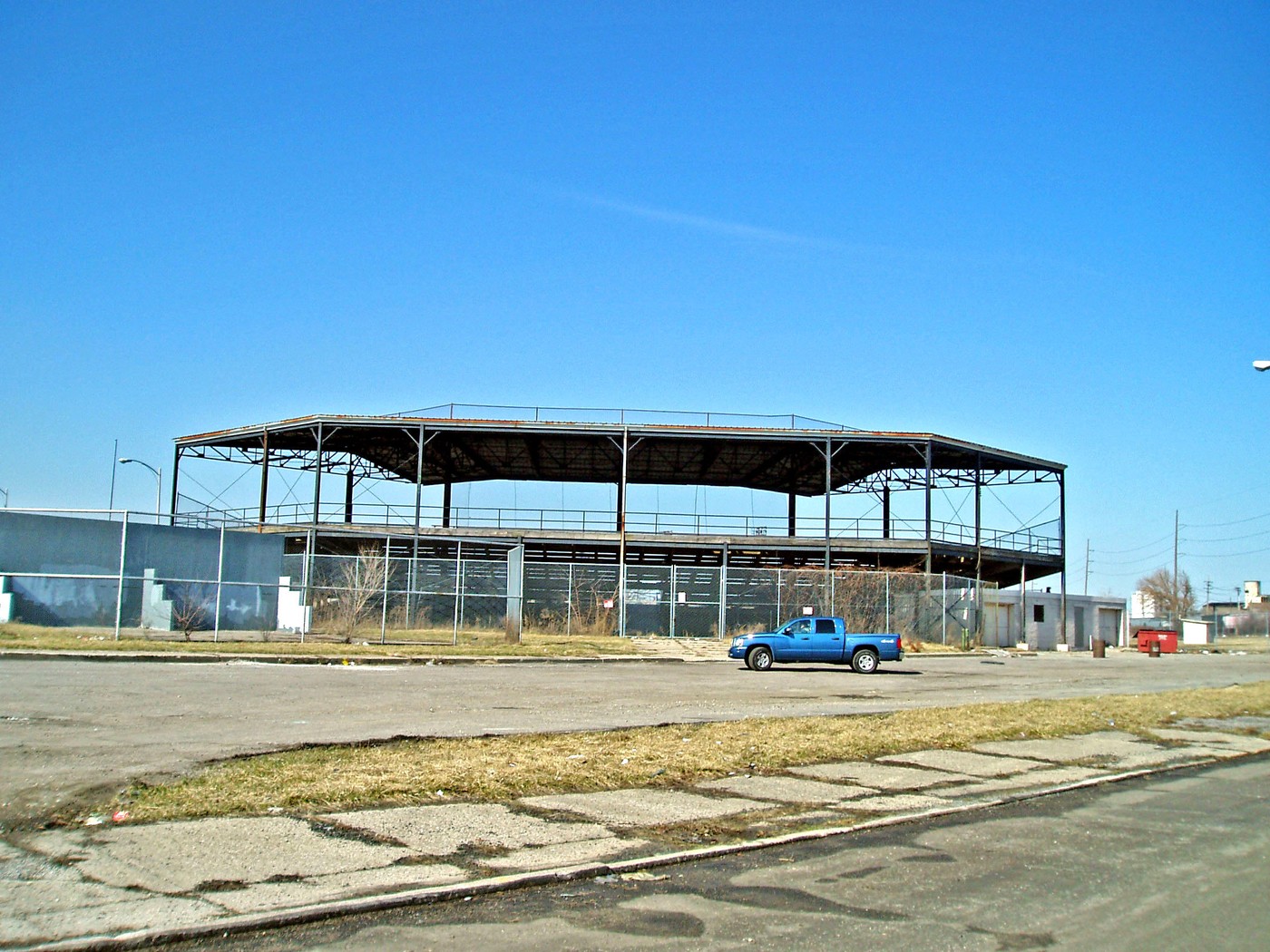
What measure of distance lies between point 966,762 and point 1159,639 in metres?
49.0

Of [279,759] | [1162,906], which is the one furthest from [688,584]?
[1162,906]

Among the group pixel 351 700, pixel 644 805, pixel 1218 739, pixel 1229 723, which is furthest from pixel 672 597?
pixel 644 805

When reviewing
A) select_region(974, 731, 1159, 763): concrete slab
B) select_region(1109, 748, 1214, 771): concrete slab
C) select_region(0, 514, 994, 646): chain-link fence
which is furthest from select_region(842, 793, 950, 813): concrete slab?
select_region(0, 514, 994, 646): chain-link fence

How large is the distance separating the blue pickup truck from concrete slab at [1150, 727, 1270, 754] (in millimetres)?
12654

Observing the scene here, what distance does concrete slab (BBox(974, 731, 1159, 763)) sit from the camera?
1349 centimetres

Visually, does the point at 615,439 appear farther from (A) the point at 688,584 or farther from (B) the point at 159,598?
(B) the point at 159,598

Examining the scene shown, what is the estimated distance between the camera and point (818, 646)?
29.9 meters

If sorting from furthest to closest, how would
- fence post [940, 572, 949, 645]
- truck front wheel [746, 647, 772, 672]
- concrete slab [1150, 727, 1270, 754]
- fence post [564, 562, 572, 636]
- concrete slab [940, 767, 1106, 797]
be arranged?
fence post [940, 572, 949, 645] → fence post [564, 562, 572, 636] → truck front wheel [746, 647, 772, 672] → concrete slab [1150, 727, 1270, 754] → concrete slab [940, 767, 1106, 797]

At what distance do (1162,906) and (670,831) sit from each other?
11.4 ft

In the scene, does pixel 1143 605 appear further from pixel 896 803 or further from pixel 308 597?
pixel 896 803

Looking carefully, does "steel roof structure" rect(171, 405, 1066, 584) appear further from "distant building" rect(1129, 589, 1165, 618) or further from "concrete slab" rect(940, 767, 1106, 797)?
"distant building" rect(1129, 589, 1165, 618)

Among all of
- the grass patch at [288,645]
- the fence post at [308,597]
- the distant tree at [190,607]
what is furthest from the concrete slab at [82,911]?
the distant tree at [190,607]

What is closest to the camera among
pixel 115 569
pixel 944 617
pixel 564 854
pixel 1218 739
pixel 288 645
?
pixel 564 854

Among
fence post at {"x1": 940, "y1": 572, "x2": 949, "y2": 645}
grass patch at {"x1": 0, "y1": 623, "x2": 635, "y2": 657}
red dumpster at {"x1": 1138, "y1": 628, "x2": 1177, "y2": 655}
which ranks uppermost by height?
fence post at {"x1": 940, "y1": 572, "x2": 949, "y2": 645}
